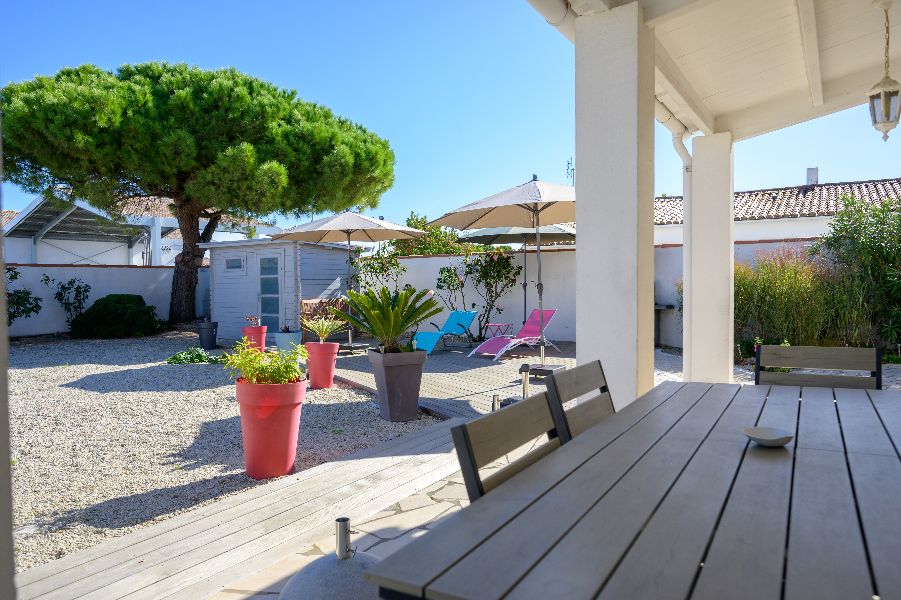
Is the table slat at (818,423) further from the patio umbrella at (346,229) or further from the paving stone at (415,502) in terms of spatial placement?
the patio umbrella at (346,229)

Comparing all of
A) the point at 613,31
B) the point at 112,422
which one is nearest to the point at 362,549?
the point at 613,31

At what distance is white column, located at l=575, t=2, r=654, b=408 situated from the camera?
298 cm

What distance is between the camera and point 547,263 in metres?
11.4

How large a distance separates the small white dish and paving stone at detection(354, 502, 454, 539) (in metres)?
1.55

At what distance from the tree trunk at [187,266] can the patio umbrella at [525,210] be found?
8.58 m

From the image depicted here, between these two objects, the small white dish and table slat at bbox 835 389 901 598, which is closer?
table slat at bbox 835 389 901 598

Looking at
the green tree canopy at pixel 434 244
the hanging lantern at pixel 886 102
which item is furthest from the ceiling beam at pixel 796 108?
the green tree canopy at pixel 434 244

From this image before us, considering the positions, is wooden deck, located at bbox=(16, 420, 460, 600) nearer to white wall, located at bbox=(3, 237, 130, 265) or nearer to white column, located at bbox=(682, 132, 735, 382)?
white column, located at bbox=(682, 132, 735, 382)

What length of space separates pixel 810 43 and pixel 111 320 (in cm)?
1272

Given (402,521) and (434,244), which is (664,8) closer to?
(402,521)

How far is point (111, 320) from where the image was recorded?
12289 millimetres

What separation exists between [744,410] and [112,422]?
5.08 metres

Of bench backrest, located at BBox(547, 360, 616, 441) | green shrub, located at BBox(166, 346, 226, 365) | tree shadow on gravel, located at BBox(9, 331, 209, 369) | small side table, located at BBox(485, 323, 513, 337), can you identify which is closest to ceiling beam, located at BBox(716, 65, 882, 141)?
bench backrest, located at BBox(547, 360, 616, 441)

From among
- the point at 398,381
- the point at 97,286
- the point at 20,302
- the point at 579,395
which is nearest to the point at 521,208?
the point at 398,381
